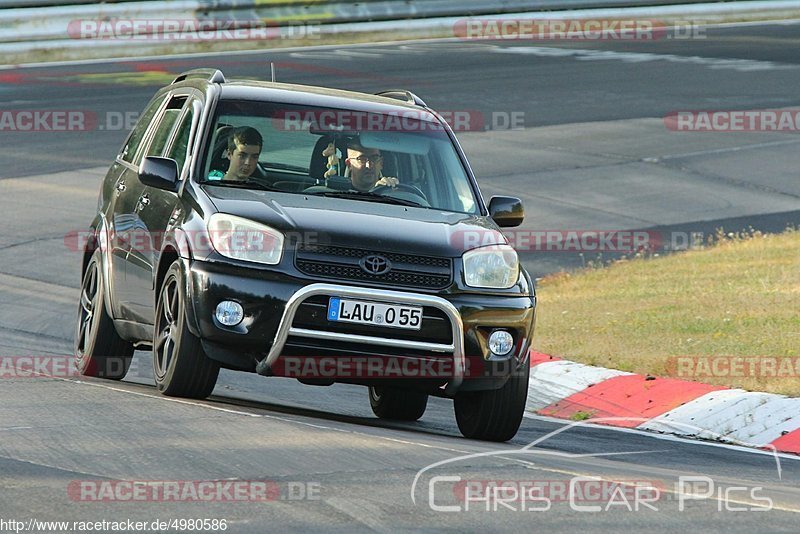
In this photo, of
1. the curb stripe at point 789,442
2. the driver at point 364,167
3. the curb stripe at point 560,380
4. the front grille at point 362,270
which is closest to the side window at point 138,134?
the driver at point 364,167

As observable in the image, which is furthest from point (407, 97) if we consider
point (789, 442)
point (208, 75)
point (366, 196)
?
point (789, 442)

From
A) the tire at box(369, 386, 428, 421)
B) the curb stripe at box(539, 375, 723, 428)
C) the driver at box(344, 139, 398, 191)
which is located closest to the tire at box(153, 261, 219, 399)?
the driver at box(344, 139, 398, 191)

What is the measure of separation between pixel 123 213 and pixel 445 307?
8.44 feet

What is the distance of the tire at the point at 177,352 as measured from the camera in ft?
26.7

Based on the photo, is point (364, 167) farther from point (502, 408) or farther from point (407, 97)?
point (502, 408)

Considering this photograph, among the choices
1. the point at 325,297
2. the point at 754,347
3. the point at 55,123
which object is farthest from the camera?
the point at 55,123

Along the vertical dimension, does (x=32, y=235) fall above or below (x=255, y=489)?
below

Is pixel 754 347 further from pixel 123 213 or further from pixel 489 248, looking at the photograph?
pixel 123 213

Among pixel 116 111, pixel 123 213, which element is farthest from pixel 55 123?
pixel 123 213

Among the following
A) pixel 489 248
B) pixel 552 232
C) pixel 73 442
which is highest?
pixel 489 248

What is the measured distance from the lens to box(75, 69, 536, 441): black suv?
313 inches

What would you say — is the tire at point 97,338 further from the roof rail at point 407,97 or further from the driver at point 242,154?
the roof rail at point 407,97

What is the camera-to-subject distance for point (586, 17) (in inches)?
1289

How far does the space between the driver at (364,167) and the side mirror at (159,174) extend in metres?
0.98
